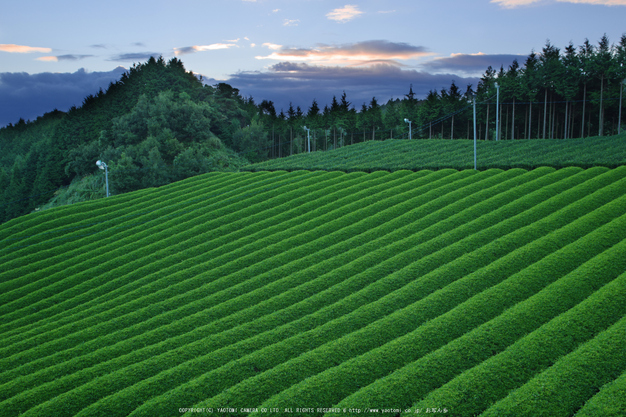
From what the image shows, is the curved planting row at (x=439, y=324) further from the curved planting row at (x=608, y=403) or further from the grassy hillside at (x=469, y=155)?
the grassy hillside at (x=469, y=155)

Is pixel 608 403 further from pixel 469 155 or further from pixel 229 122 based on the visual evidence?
pixel 229 122

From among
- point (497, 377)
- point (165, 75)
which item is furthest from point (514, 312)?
point (165, 75)

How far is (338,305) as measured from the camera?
14875mm

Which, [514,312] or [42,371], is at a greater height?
[514,312]

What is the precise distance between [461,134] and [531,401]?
236ft

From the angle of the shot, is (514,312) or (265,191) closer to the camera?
(514,312)

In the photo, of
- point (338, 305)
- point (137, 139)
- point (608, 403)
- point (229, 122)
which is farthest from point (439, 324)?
point (229, 122)

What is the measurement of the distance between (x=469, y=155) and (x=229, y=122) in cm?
5523

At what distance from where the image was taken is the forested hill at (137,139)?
5678cm

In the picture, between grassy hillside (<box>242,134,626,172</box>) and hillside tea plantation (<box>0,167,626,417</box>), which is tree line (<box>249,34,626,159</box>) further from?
hillside tea plantation (<box>0,167,626,417</box>)

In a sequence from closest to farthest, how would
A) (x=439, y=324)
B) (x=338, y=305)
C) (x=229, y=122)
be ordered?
(x=439, y=324) → (x=338, y=305) → (x=229, y=122)

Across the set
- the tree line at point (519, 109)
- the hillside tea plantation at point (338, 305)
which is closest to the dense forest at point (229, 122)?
the tree line at point (519, 109)

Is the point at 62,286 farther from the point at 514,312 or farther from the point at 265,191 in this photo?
the point at 514,312

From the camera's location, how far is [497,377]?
995cm
